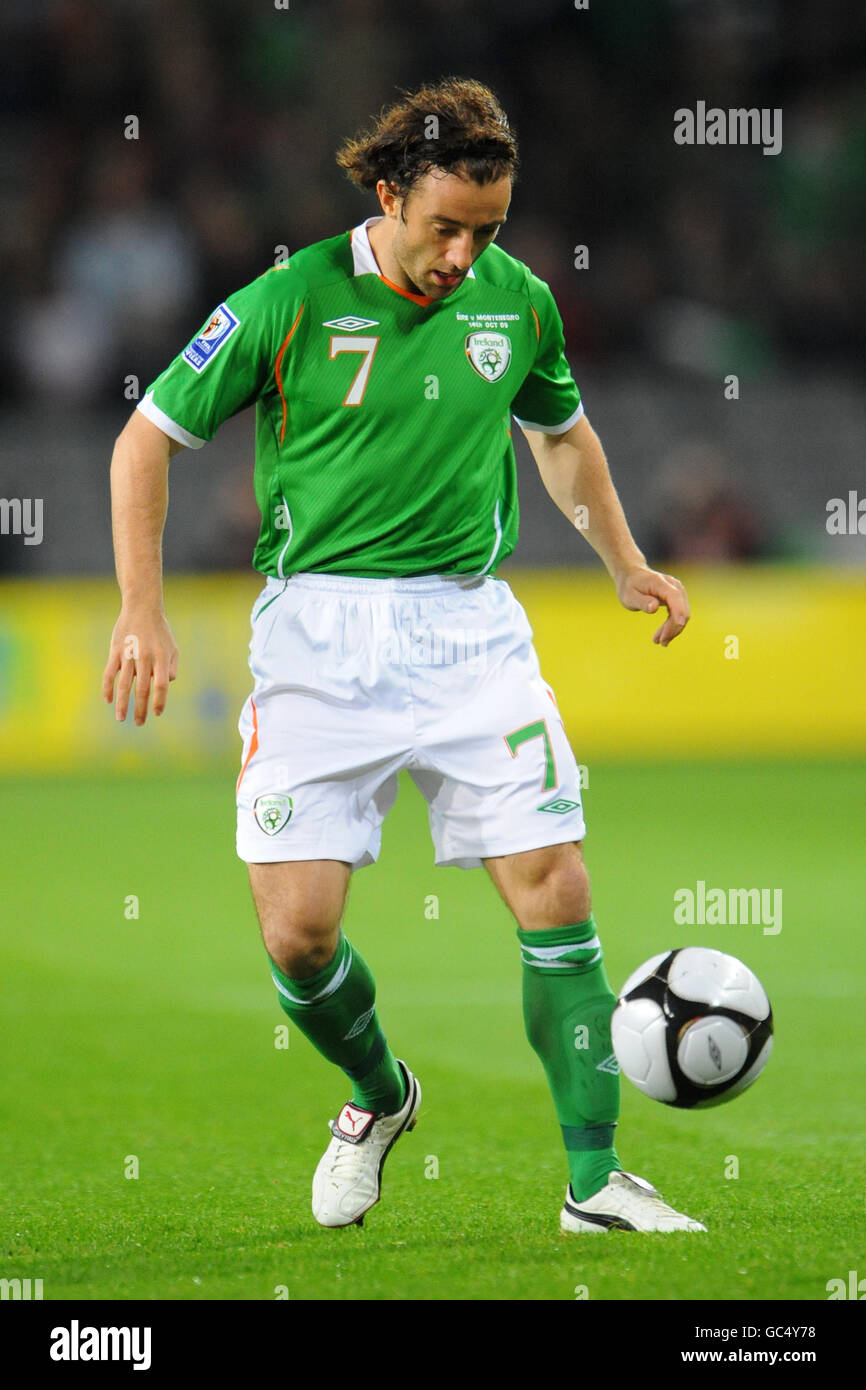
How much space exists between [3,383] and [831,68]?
8.80m

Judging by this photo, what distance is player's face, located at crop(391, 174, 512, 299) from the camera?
397cm

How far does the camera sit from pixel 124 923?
8.05m

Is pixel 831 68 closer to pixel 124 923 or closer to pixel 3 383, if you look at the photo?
pixel 3 383

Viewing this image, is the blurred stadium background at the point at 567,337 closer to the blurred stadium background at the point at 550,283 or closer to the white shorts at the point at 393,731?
the blurred stadium background at the point at 550,283

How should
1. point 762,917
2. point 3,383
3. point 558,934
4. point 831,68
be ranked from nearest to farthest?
point 558,934 < point 762,917 < point 3,383 < point 831,68

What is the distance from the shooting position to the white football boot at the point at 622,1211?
3938 mm

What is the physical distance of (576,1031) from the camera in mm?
4117

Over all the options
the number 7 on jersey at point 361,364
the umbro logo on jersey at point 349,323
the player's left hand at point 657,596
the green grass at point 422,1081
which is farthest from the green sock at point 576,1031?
the umbro logo on jersey at point 349,323

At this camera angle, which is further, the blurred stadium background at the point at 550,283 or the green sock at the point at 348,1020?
the blurred stadium background at the point at 550,283

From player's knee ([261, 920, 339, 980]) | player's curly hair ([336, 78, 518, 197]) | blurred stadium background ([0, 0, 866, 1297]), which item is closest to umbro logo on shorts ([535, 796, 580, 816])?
player's knee ([261, 920, 339, 980])

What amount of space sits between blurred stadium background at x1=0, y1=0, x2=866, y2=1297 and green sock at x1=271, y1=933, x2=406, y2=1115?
5.39 metres

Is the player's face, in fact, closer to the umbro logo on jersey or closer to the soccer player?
the soccer player

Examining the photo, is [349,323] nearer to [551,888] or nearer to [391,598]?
[391,598]

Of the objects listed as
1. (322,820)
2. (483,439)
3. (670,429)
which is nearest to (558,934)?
(322,820)
